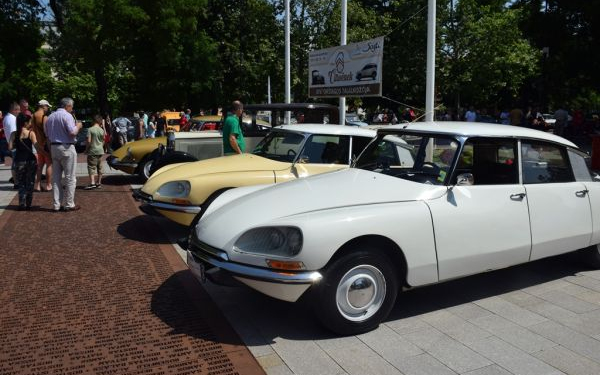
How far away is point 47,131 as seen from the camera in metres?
8.17

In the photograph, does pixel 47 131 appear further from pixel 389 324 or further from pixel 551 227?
pixel 551 227

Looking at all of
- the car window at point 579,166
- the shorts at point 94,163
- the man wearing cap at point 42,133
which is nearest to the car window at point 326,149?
the car window at point 579,166

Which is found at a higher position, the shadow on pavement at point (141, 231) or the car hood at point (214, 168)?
the car hood at point (214, 168)

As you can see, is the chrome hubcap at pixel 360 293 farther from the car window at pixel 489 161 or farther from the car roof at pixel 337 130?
the car roof at pixel 337 130

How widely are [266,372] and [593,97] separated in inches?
2484

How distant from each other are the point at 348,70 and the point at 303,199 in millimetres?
9024

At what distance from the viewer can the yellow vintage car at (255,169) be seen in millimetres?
6527

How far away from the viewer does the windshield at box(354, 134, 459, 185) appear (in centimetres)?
452

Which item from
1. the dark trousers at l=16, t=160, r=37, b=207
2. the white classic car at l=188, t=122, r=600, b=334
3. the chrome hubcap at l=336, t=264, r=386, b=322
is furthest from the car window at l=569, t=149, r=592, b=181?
the dark trousers at l=16, t=160, r=37, b=207

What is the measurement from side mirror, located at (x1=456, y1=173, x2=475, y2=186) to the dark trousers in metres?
6.98

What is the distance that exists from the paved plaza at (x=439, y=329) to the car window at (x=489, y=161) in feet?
3.53

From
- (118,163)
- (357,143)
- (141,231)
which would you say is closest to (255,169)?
(357,143)

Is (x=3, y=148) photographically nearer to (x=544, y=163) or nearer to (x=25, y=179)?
(x=25, y=179)

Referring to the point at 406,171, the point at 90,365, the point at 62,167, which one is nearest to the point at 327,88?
the point at 62,167
